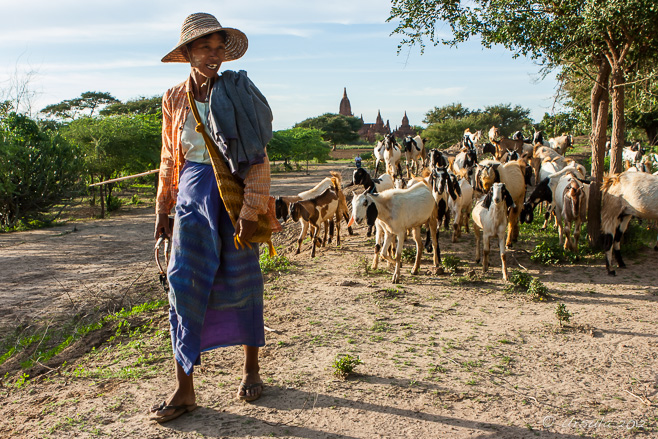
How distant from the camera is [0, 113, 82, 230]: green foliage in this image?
13750 millimetres

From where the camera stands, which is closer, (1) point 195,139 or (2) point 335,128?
(1) point 195,139

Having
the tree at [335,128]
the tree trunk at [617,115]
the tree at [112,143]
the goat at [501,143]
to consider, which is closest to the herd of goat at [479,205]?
the tree trunk at [617,115]

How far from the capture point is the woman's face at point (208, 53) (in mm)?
3143

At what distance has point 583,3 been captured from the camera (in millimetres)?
7230

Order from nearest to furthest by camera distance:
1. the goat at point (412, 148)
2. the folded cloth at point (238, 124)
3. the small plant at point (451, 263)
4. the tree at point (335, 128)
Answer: the folded cloth at point (238, 124)
the small plant at point (451, 263)
the goat at point (412, 148)
the tree at point (335, 128)

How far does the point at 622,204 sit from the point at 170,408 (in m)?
6.90

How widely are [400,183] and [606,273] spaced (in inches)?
162

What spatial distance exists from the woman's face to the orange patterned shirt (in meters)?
0.17

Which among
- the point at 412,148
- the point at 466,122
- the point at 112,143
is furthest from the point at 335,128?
the point at 412,148

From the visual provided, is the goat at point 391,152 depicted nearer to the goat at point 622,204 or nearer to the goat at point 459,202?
the goat at point 459,202

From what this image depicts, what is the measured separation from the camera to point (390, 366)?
13.2ft

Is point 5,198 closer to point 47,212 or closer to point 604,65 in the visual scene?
point 47,212

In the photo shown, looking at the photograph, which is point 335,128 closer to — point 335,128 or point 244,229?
point 335,128

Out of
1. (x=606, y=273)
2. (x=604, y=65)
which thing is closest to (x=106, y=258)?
(x=606, y=273)
